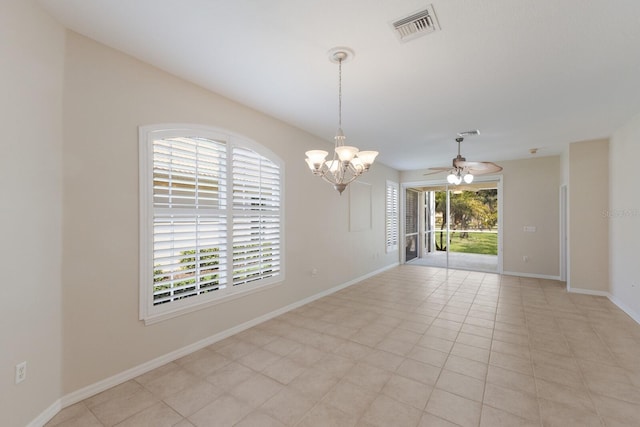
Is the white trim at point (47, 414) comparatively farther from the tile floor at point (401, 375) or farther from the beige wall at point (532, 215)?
the beige wall at point (532, 215)

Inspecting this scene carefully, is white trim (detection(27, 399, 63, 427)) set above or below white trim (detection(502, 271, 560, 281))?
below

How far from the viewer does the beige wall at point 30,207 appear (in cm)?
161

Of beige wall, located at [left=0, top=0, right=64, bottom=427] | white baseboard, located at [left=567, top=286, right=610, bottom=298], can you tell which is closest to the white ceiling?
beige wall, located at [left=0, top=0, right=64, bottom=427]

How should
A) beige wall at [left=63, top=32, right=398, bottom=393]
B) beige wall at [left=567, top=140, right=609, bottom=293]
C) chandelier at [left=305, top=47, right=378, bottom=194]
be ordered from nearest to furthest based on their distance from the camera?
beige wall at [left=63, top=32, right=398, bottom=393] < chandelier at [left=305, top=47, right=378, bottom=194] < beige wall at [left=567, top=140, right=609, bottom=293]

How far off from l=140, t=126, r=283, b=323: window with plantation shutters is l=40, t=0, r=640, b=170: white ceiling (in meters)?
0.68

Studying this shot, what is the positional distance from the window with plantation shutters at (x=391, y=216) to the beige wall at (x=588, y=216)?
3.61 m

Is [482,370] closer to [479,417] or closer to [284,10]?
[479,417]

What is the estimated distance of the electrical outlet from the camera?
169 cm

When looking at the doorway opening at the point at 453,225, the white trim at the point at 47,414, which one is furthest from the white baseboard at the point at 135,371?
the doorway opening at the point at 453,225

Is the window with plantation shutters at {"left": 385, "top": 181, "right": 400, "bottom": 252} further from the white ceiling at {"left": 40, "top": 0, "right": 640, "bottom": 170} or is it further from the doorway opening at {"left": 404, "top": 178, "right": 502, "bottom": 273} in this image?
the white ceiling at {"left": 40, "top": 0, "right": 640, "bottom": 170}

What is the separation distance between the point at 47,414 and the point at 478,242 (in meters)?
11.1

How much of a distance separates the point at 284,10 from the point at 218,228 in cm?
218

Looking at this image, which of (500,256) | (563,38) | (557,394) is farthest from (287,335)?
(500,256)

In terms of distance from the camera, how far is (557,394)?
Answer: 2148 mm
